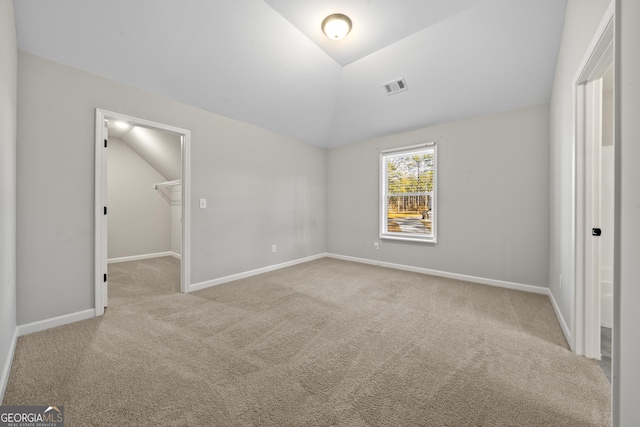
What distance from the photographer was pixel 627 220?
1052 mm

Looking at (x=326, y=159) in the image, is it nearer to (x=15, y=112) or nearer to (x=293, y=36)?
(x=293, y=36)

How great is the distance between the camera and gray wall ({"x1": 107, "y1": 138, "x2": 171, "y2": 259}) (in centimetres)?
523

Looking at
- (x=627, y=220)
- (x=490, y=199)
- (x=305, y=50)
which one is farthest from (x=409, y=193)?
(x=627, y=220)

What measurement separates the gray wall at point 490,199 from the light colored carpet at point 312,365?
688 millimetres

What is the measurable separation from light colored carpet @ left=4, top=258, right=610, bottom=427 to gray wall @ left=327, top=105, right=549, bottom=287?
688 millimetres

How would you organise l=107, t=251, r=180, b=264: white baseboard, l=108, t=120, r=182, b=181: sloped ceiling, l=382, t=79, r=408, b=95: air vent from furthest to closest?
l=107, t=251, r=180, b=264: white baseboard
l=108, t=120, r=182, b=181: sloped ceiling
l=382, t=79, r=408, b=95: air vent

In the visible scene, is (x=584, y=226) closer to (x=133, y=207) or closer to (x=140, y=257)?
(x=140, y=257)

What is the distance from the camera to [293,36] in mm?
3035

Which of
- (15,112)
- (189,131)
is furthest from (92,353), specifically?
(189,131)

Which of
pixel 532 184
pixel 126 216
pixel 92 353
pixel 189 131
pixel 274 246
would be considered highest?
pixel 189 131

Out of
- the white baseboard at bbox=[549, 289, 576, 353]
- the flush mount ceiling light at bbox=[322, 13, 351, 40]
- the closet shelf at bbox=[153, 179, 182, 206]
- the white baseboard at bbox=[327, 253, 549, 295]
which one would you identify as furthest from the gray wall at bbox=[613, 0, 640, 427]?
the closet shelf at bbox=[153, 179, 182, 206]

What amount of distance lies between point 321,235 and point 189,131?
3229mm

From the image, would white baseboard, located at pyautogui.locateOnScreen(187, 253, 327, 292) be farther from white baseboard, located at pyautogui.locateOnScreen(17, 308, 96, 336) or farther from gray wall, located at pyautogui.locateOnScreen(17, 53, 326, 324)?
white baseboard, located at pyautogui.locateOnScreen(17, 308, 96, 336)

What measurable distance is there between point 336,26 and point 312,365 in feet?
10.8
